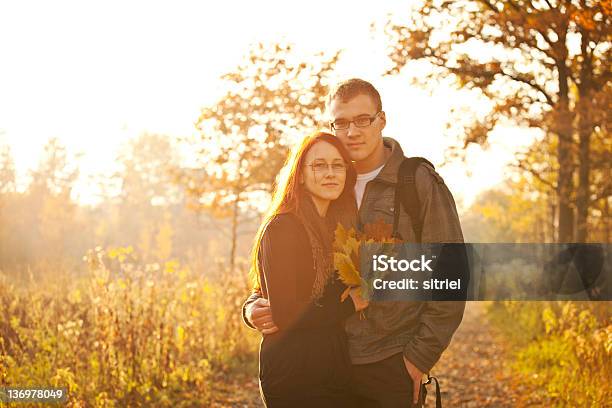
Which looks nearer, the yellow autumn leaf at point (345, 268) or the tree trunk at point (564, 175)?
the yellow autumn leaf at point (345, 268)

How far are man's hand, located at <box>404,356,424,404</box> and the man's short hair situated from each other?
46.4 inches

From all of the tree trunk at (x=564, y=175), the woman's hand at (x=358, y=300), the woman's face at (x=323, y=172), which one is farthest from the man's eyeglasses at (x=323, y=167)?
the tree trunk at (x=564, y=175)

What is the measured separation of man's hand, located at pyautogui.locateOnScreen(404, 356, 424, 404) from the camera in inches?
113

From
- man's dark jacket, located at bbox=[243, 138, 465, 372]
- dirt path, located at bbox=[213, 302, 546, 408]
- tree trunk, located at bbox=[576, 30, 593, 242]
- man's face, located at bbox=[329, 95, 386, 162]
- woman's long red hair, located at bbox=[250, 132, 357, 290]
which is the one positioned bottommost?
dirt path, located at bbox=[213, 302, 546, 408]

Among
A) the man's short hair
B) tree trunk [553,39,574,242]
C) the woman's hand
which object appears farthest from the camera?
tree trunk [553,39,574,242]

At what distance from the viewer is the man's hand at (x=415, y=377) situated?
9.39 ft

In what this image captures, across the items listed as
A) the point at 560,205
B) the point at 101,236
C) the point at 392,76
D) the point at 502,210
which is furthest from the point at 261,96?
the point at 101,236

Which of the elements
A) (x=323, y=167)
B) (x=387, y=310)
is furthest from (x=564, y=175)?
(x=323, y=167)

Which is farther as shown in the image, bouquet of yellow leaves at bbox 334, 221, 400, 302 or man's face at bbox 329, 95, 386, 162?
man's face at bbox 329, 95, 386, 162

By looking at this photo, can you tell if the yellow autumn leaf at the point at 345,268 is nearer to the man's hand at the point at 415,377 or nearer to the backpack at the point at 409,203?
the backpack at the point at 409,203

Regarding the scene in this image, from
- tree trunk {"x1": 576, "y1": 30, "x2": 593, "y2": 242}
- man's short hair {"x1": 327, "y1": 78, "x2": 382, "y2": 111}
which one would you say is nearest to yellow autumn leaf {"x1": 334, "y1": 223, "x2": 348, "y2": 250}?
man's short hair {"x1": 327, "y1": 78, "x2": 382, "y2": 111}

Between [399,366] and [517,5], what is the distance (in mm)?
7580

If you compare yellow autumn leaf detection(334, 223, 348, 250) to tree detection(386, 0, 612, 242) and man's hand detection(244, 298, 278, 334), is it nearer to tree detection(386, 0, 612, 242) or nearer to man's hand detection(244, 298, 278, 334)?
man's hand detection(244, 298, 278, 334)

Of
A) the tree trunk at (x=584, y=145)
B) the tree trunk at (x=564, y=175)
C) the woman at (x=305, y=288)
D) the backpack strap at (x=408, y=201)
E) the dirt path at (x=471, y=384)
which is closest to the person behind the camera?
the woman at (x=305, y=288)
